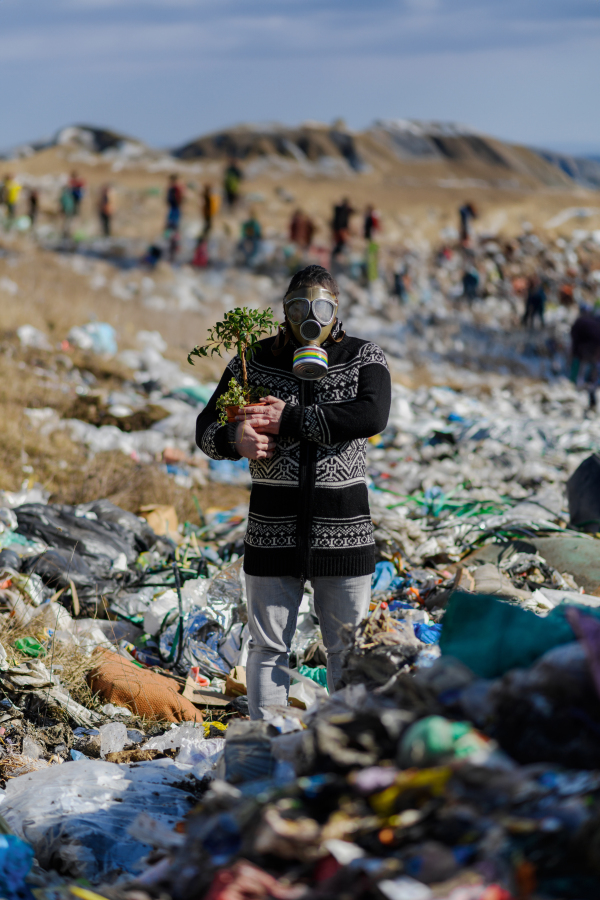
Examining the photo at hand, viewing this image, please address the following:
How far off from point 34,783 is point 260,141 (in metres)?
67.8

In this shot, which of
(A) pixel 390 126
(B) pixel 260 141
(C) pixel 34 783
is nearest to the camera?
(C) pixel 34 783

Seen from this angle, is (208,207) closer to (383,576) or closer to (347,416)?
(383,576)

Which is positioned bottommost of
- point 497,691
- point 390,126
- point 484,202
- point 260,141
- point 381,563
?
point 381,563

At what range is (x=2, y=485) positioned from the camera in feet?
17.9

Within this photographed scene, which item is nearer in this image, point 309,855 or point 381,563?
point 309,855

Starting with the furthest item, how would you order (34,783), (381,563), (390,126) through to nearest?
1. (390,126)
2. (381,563)
3. (34,783)

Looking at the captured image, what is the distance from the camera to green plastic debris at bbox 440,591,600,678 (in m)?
1.75

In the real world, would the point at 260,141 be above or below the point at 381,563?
above

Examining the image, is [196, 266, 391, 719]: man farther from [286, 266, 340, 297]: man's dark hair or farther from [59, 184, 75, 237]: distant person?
[59, 184, 75, 237]: distant person

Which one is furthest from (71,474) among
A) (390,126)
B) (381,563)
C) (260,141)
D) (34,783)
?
(390,126)

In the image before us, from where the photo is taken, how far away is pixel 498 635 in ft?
5.92

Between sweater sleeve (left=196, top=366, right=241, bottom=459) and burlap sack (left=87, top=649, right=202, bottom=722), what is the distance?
4.33 feet

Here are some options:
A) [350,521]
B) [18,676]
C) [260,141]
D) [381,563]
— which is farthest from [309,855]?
[260,141]

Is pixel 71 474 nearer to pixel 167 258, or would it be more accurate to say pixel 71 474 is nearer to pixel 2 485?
pixel 2 485
